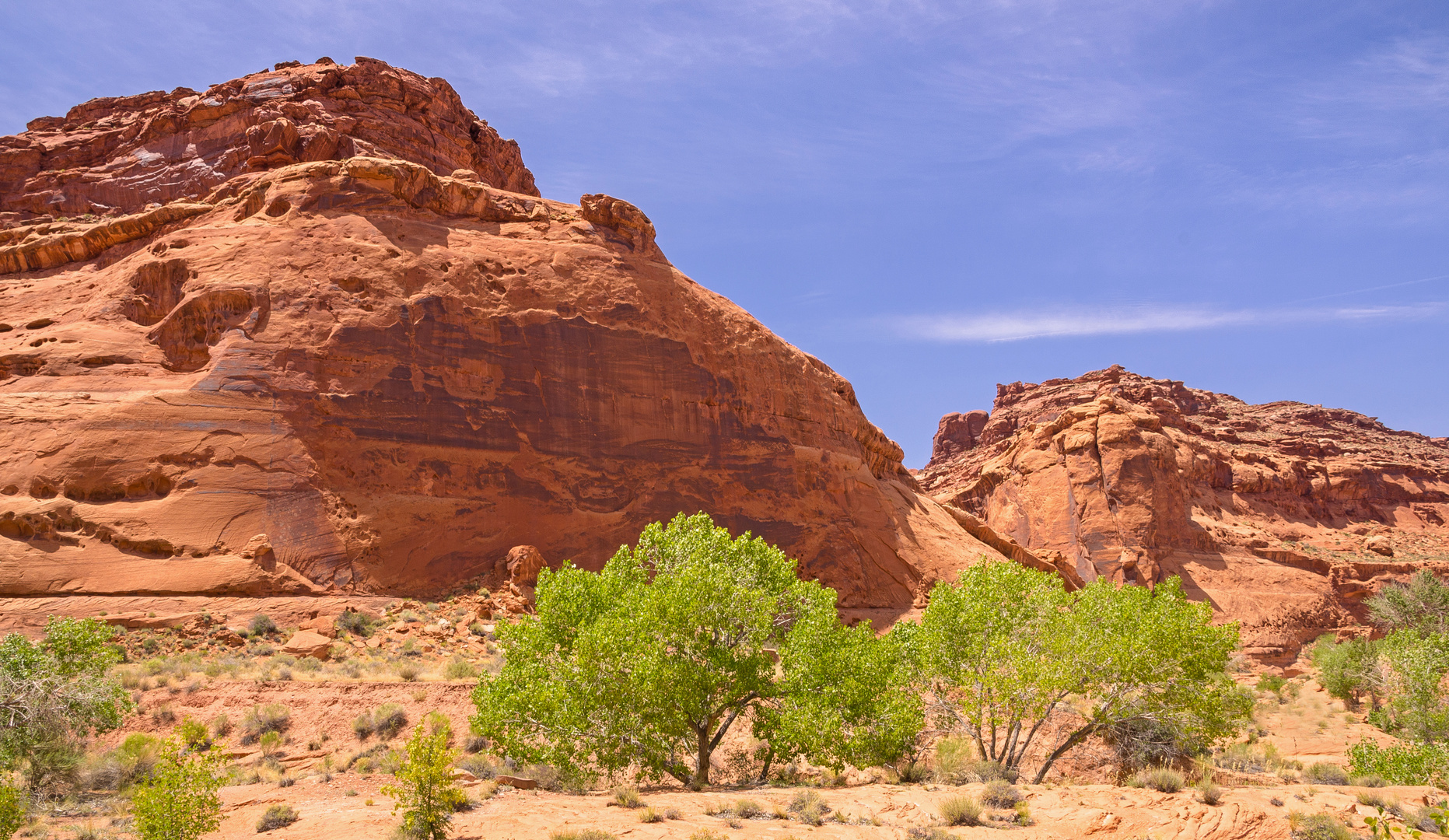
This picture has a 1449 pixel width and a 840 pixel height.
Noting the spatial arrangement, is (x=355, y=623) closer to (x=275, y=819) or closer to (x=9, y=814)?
(x=275, y=819)

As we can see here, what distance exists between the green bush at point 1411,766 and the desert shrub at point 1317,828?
8.90 metres

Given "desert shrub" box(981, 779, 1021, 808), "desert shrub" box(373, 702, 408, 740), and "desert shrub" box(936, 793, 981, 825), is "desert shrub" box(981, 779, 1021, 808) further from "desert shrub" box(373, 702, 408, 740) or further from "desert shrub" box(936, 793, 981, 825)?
"desert shrub" box(373, 702, 408, 740)

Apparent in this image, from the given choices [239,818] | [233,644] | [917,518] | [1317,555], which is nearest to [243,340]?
[233,644]

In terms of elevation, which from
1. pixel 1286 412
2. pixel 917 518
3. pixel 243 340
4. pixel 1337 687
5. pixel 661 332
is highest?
pixel 1286 412

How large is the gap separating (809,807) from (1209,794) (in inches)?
286

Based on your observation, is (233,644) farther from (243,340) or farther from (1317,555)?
(1317,555)

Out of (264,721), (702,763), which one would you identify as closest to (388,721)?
(264,721)

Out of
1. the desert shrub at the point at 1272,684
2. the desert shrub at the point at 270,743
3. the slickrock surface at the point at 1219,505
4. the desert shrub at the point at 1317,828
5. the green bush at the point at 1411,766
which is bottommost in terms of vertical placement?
the desert shrub at the point at 1272,684

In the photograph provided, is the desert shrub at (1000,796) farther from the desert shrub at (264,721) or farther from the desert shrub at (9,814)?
the desert shrub at (264,721)

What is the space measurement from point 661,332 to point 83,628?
22481 millimetres

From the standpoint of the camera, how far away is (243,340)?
28281 mm

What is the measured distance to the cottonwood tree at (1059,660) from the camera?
17859mm

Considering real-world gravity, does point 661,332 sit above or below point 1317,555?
above

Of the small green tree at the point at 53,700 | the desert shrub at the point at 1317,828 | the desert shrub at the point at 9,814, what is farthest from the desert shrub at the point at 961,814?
the small green tree at the point at 53,700
